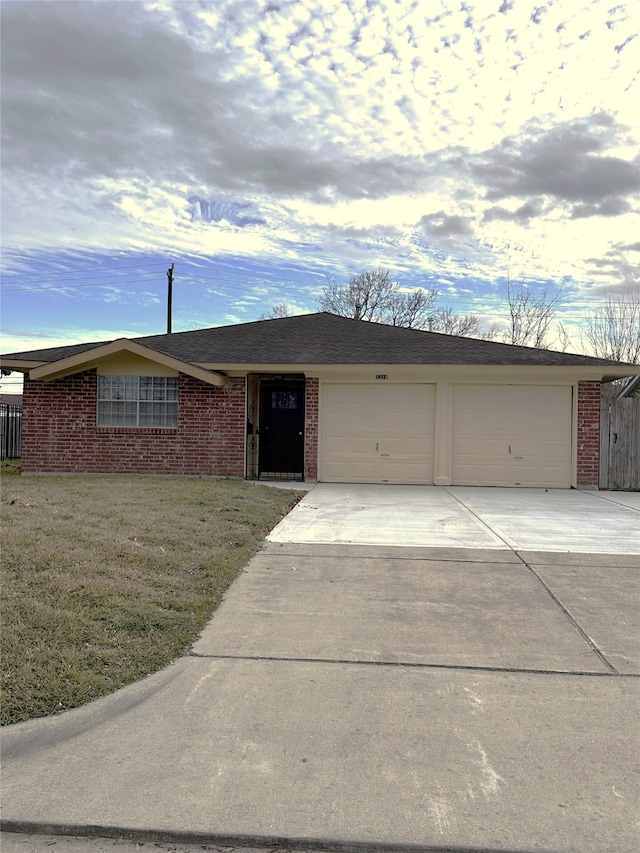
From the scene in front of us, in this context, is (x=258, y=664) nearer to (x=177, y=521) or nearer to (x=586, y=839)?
(x=586, y=839)

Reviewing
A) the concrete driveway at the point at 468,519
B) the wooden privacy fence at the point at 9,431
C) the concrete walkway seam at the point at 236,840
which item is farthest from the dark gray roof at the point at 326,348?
the concrete walkway seam at the point at 236,840

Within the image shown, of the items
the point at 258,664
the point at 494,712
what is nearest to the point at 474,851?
the point at 494,712

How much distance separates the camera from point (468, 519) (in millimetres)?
9297

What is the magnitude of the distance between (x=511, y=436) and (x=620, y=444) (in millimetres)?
2292

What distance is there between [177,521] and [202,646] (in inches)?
139

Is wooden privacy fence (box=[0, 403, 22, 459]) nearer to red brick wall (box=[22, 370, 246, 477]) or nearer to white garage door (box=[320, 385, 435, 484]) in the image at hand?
red brick wall (box=[22, 370, 246, 477])

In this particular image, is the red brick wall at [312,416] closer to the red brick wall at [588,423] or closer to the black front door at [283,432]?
the black front door at [283,432]

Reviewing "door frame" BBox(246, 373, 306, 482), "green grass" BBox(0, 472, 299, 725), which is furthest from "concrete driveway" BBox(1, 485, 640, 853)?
"door frame" BBox(246, 373, 306, 482)

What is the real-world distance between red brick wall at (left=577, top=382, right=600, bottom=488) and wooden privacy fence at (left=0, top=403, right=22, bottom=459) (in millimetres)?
14913

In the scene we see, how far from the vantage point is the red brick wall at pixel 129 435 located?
1376cm

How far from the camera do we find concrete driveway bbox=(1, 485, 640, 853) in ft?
8.50

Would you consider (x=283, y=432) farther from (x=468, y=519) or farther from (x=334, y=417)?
(x=468, y=519)

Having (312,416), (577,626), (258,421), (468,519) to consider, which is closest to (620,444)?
(468,519)

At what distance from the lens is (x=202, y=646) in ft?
14.3
